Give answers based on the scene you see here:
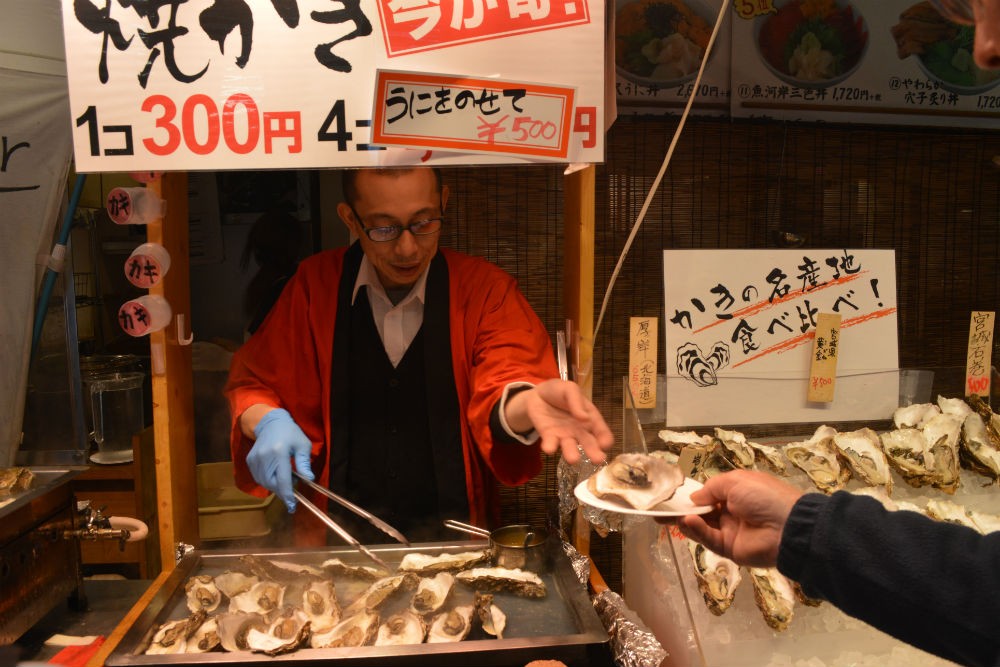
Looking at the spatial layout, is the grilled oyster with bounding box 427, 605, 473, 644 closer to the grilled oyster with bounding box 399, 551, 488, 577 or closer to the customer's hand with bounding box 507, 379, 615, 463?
the grilled oyster with bounding box 399, 551, 488, 577

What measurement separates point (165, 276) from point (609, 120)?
4.25 feet

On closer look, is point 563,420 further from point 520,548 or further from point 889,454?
point 889,454

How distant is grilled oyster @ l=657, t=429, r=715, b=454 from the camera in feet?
6.63

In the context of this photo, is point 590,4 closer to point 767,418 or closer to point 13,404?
point 767,418

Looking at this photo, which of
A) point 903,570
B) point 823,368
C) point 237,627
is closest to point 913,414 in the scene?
point 823,368

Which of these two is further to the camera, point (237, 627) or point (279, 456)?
point (279, 456)

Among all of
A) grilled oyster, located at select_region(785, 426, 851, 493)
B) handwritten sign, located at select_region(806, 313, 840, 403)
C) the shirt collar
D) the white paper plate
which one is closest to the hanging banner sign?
the shirt collar

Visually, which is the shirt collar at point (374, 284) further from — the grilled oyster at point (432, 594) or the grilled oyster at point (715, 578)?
the grilled oyster at point (715, 578)

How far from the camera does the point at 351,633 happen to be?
5.30 ft

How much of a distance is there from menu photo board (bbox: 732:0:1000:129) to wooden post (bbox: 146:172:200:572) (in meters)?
2.24

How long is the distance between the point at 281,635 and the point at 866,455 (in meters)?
1.72

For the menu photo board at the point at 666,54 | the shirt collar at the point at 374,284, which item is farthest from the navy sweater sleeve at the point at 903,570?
the menu photo board at the point at 666,54

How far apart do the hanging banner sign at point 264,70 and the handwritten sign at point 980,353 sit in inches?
69.1

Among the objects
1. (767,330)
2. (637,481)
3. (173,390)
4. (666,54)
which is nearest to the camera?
(637,481)
